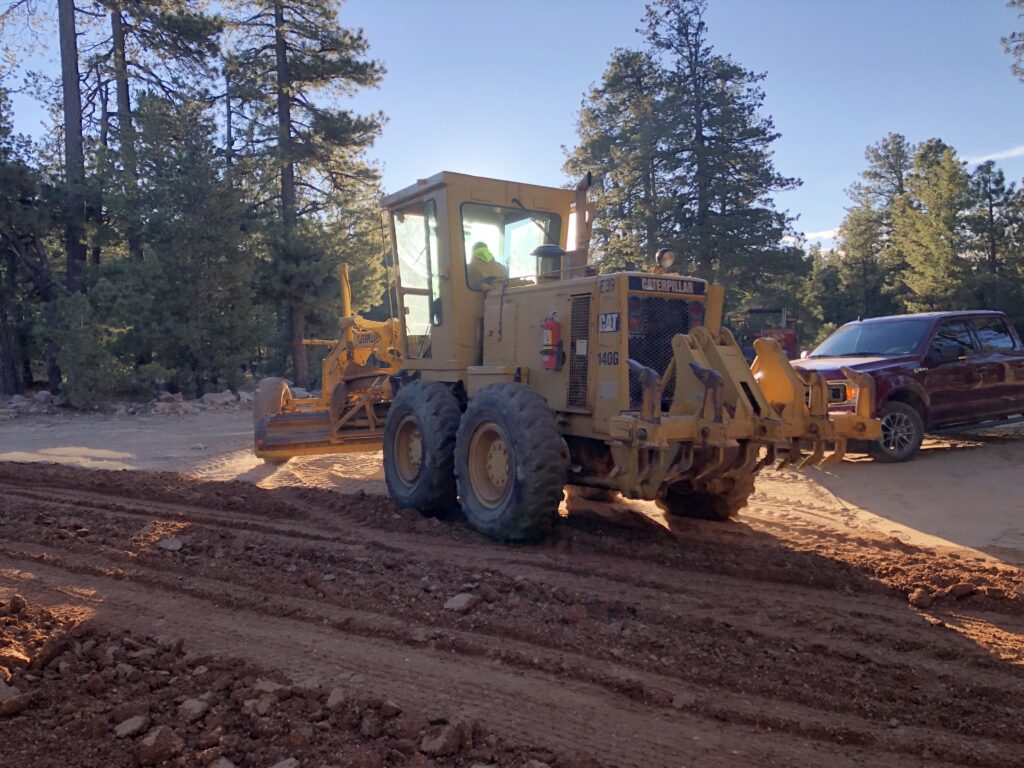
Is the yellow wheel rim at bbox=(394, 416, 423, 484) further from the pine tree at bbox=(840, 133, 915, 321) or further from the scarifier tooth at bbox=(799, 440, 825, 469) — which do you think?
the pine tree at bbox=(840, 133, 915, 321)

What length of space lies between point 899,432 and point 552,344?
554 cm

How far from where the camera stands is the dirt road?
3316mm

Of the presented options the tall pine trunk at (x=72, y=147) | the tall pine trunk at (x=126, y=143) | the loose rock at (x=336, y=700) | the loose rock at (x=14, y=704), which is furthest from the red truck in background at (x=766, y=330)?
the tall pine trunk at (x=72, y=147)

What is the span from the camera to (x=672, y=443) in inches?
226

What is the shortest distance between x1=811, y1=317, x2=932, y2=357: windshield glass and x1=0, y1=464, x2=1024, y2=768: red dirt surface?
180 inches

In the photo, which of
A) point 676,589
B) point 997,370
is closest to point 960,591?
point 676,589

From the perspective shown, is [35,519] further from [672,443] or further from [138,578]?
[672,443]

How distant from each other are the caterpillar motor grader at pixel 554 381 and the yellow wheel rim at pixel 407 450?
15 millimetres

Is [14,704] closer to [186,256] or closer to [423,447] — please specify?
[423,447]

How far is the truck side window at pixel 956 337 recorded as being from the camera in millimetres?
10542

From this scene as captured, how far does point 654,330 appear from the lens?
22.0ft

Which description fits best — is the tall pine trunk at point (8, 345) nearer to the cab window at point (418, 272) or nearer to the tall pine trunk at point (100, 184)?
the tall pine trunk at point (100, 184)

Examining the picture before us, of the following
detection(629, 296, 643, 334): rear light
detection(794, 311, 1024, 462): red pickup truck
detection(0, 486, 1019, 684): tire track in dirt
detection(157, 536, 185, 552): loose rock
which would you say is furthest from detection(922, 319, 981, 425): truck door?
detection(157, 536, 185, 552): loose rock

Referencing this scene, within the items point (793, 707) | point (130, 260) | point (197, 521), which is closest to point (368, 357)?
point (197, 521)
